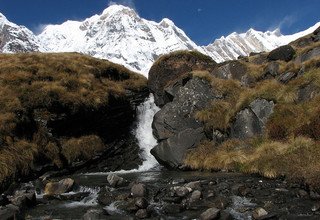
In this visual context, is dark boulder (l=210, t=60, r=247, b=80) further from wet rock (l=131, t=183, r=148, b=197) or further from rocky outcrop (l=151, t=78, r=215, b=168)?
wet rock (l=131, t=183, r=148, b=197)

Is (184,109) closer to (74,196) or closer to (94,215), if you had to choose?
(74,196)

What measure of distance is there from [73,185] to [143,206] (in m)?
7.54

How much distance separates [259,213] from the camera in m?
16.8

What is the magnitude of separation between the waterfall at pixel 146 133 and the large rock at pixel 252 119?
8264 mm

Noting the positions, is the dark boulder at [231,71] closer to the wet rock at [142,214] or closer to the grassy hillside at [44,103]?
the grassy hillside at [44,103]

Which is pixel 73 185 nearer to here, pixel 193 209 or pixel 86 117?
pixel 193 209

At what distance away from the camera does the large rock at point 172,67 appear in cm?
4541

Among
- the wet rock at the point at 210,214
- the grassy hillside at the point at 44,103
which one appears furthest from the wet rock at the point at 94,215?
the grassy hillside at the point at 44,103

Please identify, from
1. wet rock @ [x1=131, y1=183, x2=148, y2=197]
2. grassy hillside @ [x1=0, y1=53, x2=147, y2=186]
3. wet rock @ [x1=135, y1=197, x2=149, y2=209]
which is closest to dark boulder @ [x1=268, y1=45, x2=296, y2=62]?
grassy hillside @ [x1=0, y1=53, x2=147, y2=186]

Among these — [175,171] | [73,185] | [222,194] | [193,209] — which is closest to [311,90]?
[175,171]

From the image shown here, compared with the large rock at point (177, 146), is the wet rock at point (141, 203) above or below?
below

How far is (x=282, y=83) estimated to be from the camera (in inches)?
1378

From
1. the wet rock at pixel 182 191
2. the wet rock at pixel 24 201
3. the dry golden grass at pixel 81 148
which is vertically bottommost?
the wet rock at pixel 182 191

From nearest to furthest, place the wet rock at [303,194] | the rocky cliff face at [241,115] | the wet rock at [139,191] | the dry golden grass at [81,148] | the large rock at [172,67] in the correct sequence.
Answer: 1. the wet rock at [303,194]
2. the wet rock at [139,191]
3. the rocky cliff face at [241,115]
4. the dry golden grass at [81,148]
5. the large rock at [172,67]
